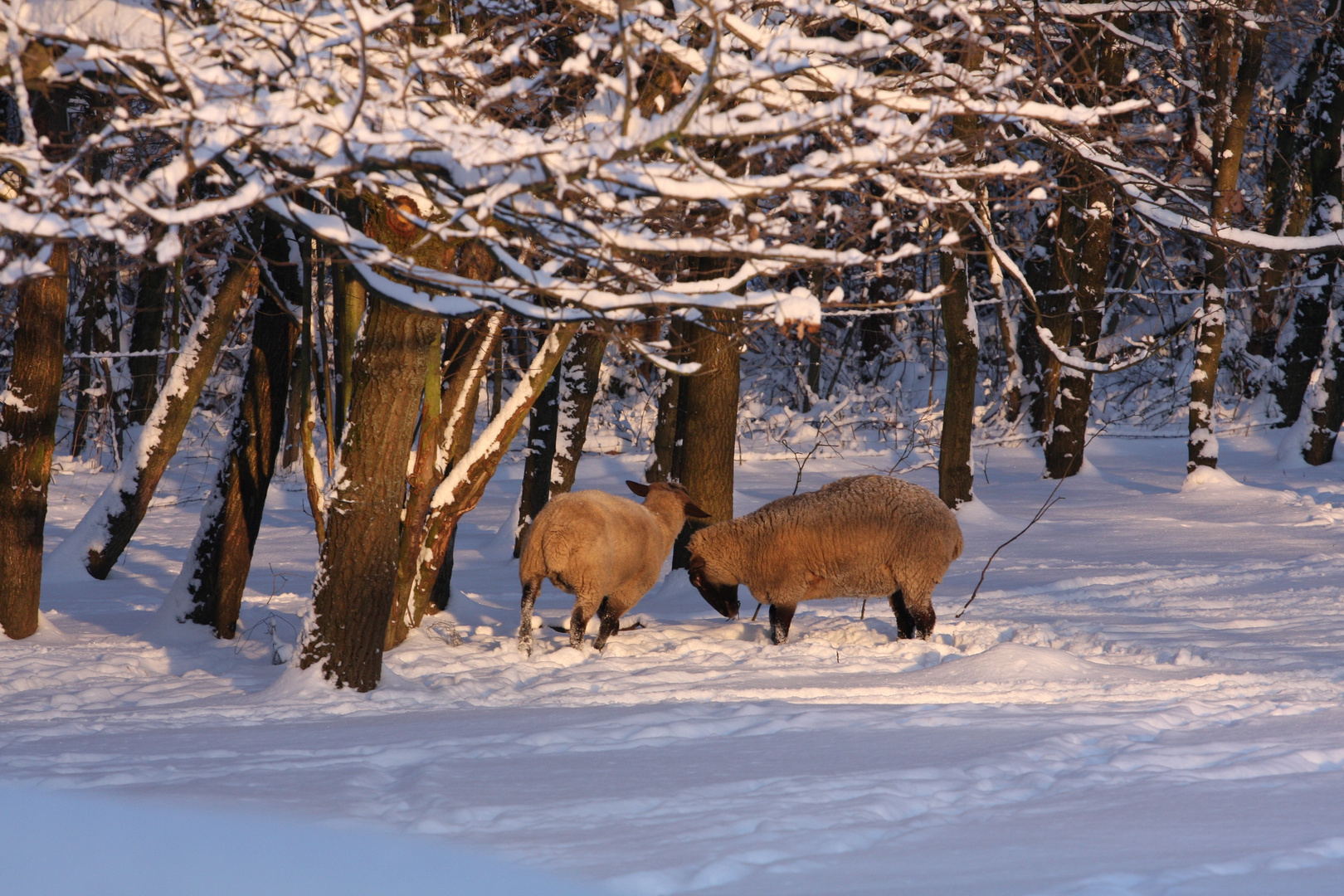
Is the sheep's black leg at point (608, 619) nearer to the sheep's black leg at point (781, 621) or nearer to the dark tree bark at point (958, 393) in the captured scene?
the sheep's black leg at point (781, 621)

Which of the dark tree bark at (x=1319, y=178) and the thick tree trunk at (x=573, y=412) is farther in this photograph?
the dark tree bark at (x=1319, y=178)

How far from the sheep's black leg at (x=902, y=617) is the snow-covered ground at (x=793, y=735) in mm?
135

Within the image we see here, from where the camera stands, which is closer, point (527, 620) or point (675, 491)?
point (527, 620)

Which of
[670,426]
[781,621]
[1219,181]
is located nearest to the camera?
[781,621]

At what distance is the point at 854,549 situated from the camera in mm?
7707

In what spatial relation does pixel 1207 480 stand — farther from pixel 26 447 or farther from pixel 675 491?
pixel 26 447

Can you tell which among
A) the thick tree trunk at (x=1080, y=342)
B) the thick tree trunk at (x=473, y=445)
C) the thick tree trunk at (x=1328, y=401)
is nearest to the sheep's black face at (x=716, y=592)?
the thick tree trunk at (x=473, y=445)

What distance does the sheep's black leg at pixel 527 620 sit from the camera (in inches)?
286

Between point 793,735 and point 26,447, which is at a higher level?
point 26,447

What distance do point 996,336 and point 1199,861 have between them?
73.7 feet

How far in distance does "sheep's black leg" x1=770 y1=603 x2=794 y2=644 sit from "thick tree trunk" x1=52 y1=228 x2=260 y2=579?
14.8ft

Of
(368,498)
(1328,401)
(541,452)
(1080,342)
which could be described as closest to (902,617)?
(368,498)

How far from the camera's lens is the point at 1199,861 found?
307 centimetres

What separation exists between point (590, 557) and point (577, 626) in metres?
0.49
